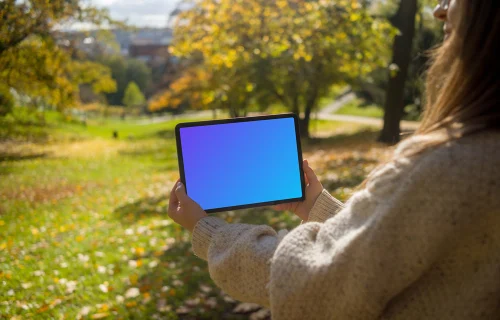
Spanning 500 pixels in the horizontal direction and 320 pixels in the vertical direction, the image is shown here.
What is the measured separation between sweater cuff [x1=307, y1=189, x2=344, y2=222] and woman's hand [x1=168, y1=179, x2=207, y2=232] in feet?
1.37

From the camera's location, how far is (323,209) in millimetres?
1795

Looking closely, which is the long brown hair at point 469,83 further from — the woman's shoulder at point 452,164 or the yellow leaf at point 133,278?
the yellow leaf at point 133,278

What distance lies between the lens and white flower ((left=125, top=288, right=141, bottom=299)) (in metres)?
4.10

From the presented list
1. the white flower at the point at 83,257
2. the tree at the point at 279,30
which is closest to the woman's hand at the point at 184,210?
the white flower at the point at 83,257

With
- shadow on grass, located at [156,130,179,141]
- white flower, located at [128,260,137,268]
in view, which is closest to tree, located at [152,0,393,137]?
white flower, located at [128,260,137,268]

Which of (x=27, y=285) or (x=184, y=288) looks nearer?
(x=27, y=285)

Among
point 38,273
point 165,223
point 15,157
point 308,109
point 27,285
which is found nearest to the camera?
point 27,285

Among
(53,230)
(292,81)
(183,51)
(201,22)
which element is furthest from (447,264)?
(292,81)

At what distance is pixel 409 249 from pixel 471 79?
414 mm

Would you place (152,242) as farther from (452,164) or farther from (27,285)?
(452,164)

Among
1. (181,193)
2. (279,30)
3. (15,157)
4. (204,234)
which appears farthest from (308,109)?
(204,234)

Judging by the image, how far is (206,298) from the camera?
4.07m

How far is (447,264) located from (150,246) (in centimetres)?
477

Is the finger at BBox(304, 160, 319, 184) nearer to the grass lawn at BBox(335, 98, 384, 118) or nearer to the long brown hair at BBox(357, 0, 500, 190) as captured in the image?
the long brown hair at BBox(357, 0, 500, 190)
